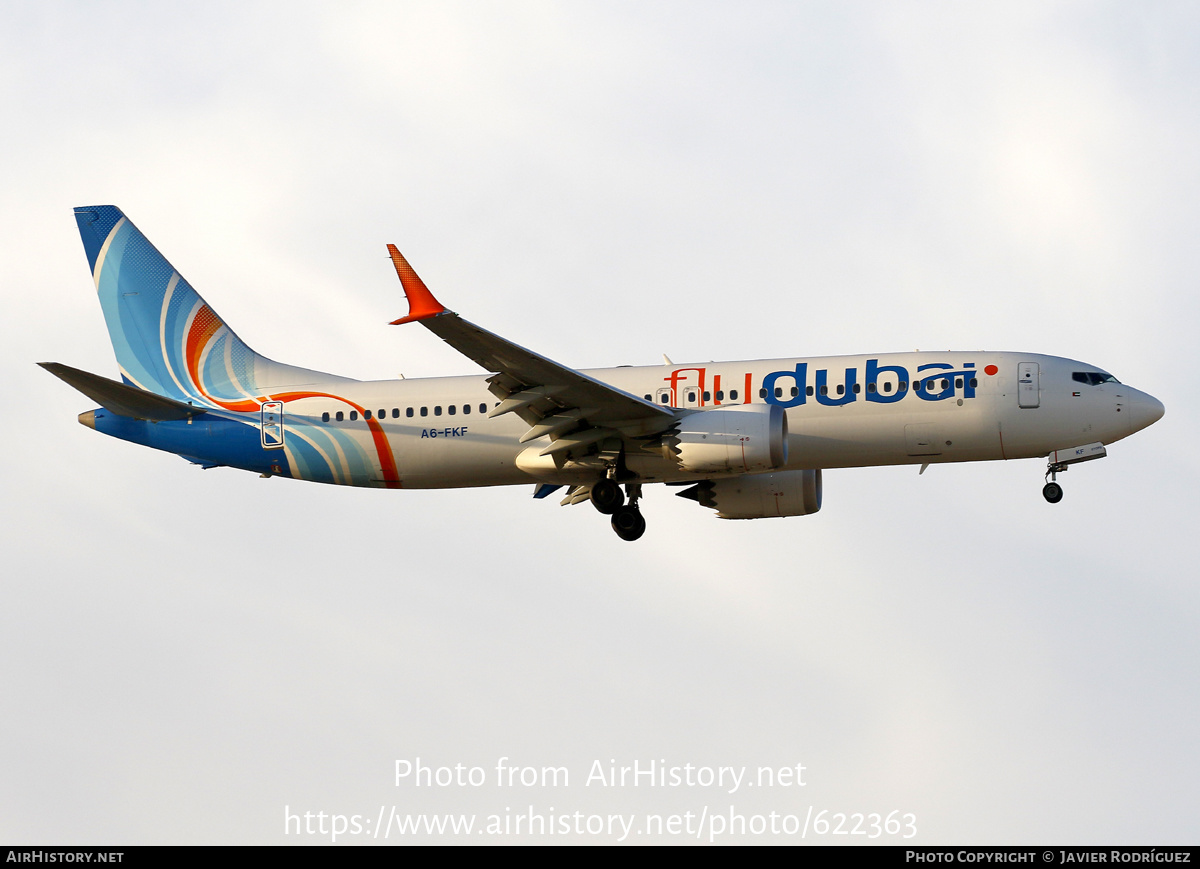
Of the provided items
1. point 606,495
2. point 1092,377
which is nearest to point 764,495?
point 606,495

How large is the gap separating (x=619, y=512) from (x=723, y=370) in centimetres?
443

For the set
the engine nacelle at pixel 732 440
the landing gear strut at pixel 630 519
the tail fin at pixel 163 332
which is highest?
the tail fin at pixel 163 332

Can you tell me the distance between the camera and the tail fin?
36.1 meters

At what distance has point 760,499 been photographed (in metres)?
36.0

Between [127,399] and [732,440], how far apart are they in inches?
589

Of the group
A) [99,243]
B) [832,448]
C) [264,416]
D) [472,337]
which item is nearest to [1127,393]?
[832,448]

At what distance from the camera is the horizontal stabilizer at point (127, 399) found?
3231 centimetres

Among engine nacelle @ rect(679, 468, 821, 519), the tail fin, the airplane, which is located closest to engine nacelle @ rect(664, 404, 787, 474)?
the airplane

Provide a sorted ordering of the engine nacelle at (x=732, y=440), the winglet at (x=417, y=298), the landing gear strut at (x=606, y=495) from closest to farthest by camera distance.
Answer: the winglet at (x=417, y=298) → the engine nacelle at (x=732, y=440) → the landing gear strut at (x=606, y=495)

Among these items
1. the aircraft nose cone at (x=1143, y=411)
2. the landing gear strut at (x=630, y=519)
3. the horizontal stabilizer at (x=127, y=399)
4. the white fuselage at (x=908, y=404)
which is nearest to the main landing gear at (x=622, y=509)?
the landing gear strut at (x=630, y=519)

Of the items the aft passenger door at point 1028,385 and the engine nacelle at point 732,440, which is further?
the aft passenger door at point 1028,385

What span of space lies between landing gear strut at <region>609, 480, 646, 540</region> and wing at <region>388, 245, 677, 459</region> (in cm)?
233

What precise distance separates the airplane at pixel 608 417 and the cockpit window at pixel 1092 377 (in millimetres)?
52

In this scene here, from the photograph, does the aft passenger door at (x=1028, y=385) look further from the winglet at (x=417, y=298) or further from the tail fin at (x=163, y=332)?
the tail fin at (x=163, y=332)
